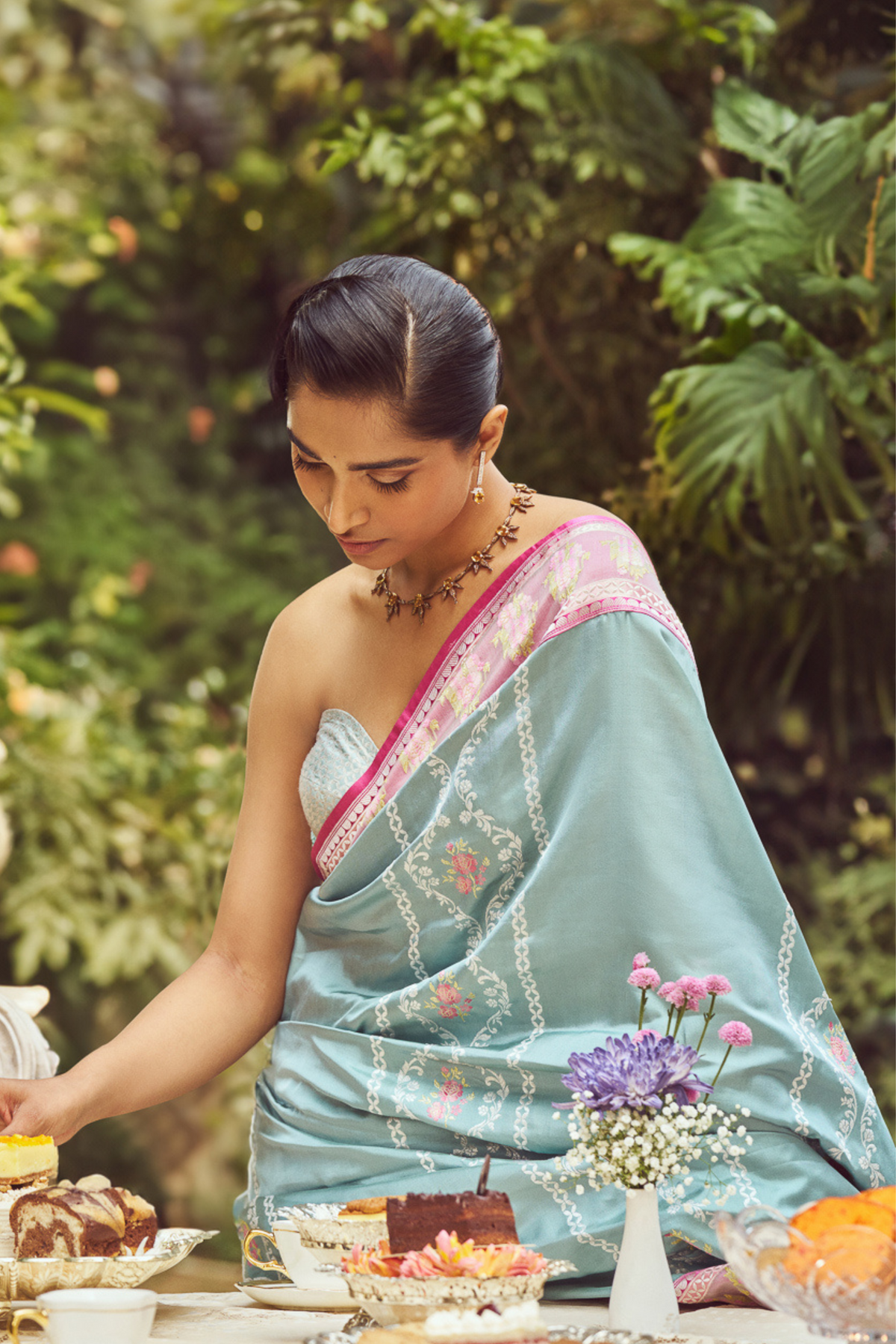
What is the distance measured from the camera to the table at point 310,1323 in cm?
123

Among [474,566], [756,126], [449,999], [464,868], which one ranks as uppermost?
[756,126]

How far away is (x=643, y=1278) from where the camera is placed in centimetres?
119

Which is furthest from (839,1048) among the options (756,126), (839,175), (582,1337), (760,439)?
(756,126)

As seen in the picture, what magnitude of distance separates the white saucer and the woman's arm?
0.28 m

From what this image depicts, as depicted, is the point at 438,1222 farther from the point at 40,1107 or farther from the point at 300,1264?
the point at 40,1107

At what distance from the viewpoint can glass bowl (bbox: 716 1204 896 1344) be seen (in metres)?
1.00

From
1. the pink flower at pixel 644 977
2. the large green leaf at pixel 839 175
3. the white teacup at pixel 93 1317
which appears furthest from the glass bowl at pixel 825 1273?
the large green leaf at pixel 839 175

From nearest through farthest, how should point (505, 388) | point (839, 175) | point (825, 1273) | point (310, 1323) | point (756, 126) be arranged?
point (825, 1273) < point (310, 1323) < point (839, 175) < point (756, 126) < point (505, 388)

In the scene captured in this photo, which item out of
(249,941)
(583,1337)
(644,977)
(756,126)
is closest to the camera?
(583,1337)

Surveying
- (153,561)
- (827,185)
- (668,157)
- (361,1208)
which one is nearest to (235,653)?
(153,561)

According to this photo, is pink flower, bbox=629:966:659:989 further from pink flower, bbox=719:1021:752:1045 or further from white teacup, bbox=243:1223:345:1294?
white teacup, bbox=243:1223:345:1294

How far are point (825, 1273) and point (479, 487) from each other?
0.92 meters

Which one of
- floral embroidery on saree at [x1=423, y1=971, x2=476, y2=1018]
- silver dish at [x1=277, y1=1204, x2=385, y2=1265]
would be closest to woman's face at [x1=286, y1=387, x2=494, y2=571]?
floral embroidery on saree at [x1=423, y1=971, x2=476, y2=1018]

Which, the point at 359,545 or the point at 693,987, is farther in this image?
the point at 359,545
